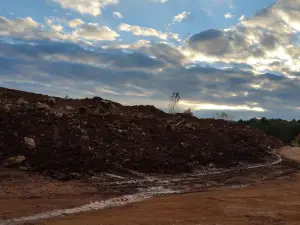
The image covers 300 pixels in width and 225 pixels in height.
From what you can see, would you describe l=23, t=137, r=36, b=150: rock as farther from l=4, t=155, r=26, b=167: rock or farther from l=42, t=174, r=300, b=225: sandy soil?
l=42, t=174, r=300, b=225: sandy soil

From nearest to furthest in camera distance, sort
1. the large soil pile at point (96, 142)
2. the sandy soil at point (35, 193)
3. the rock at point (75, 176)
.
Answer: the sandy soil at point (35, 193)
the rock at point (75, 176)
the large soil pile at point (96, 142)

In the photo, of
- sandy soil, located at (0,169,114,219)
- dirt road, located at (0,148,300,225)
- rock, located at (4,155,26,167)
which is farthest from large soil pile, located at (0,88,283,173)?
dirt road, located at (0,148,300,225)

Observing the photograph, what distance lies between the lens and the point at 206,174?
42.9 feet

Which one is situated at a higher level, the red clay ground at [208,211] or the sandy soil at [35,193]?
the red clay ground at [208,211]

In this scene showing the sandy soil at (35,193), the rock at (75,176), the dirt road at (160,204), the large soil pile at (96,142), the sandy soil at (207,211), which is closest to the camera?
the sandy soil at (207,211)

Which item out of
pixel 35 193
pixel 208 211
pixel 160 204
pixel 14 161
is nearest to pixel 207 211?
pixel 208 211

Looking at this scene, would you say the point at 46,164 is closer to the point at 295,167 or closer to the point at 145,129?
the point at 145,129

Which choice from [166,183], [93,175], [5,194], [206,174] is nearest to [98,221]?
[5,194]

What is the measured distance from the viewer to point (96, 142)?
12.7m

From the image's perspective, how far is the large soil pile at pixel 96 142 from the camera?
10795mm

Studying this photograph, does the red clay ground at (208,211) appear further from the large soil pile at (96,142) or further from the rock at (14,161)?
the rock at (14,161)

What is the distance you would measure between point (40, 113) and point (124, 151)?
3.36 meters

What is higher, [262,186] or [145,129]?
[145,129]

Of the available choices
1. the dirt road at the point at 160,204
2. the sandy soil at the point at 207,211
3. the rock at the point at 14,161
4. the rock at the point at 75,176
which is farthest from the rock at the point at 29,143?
the sandy soil at the point at 207,211
